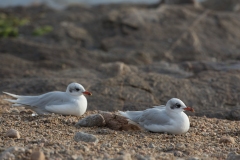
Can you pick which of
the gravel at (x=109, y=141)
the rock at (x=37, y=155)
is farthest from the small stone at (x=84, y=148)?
the rock at (x=37, y=155)

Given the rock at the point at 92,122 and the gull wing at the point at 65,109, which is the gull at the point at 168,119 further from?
the gull wing at the point at 65,109

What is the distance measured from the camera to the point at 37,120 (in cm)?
855

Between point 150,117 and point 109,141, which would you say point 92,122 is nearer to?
point 150,117

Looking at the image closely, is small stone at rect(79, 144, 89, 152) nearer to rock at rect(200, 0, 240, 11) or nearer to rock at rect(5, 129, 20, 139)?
rock at rect(5, 129, 20, 139)

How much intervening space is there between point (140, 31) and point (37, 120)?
1094 centimetres

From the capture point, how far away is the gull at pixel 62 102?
8.88m

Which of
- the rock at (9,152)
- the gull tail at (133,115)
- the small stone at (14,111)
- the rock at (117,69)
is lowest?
the rock at (9,152)

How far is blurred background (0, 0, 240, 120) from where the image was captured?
11422mm

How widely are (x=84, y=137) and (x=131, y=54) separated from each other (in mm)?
10177

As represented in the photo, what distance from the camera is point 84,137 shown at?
7.30 metres

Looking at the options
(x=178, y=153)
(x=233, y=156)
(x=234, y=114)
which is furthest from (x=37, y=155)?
(x=234, y=114)

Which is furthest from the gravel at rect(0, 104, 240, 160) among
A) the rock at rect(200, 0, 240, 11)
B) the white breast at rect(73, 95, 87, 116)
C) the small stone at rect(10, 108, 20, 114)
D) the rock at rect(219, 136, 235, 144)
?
the rock at rect(200, 0, 240, 11)

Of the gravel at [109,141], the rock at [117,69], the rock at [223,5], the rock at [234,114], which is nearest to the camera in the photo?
the gravel at [109,141]

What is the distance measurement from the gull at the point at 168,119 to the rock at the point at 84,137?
1.06 m
